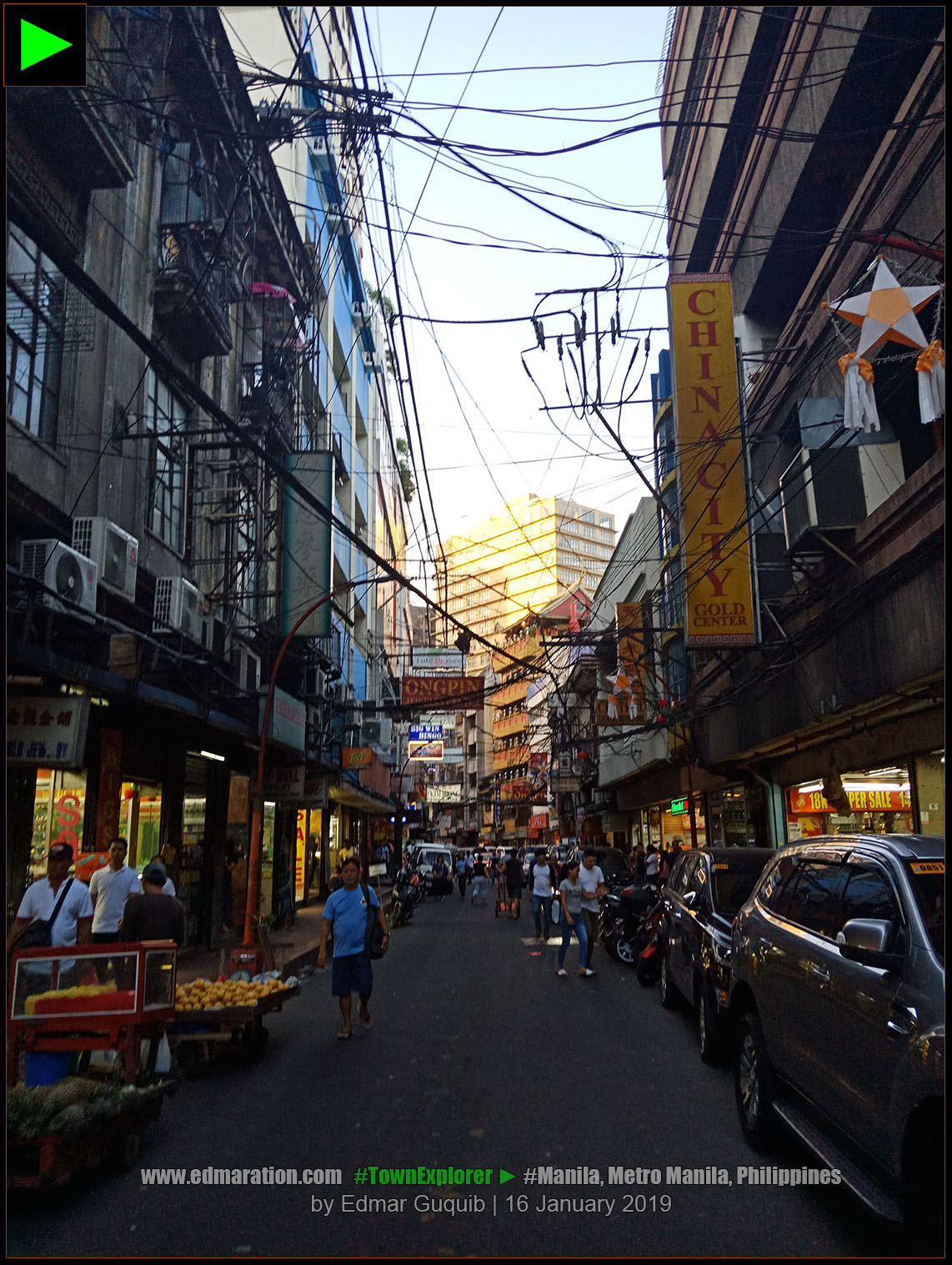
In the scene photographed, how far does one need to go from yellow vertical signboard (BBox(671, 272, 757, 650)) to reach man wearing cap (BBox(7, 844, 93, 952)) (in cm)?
1101

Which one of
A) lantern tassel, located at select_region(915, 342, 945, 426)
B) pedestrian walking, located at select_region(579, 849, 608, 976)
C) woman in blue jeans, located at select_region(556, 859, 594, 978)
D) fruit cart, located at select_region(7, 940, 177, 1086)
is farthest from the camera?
pedestrian walking, located at select_region(579, 849, 608, 976)

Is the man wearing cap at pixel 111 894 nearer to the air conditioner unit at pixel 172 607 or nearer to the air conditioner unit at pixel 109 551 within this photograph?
the air conditioner unit at pixel 109 551

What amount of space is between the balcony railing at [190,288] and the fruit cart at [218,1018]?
427 inches

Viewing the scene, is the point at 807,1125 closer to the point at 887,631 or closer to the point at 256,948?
the point at 256,948

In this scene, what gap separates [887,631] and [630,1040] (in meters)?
6.56

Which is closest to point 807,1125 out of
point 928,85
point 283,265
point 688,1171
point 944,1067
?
point 688,1171

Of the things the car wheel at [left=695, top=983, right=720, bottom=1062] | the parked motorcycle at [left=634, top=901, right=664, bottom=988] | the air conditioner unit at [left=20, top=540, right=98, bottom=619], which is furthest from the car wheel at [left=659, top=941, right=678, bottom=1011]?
the air conditioner unit at [left=20, top=540, right=98, bottom=619]

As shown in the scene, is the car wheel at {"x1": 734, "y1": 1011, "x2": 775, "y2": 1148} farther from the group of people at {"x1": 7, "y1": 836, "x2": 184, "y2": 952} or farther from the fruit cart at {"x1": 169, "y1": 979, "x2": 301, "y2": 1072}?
the group of people at {"x1": 7, "y1": 836, "x2": 184, "y2": 952}

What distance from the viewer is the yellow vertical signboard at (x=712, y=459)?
16.2 meters

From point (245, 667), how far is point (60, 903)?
9.99m

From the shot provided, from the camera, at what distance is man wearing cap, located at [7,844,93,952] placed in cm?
797

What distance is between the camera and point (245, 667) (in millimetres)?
17781

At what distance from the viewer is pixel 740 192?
2169cm

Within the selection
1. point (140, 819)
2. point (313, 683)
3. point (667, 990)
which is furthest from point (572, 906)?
point (313, 683)
